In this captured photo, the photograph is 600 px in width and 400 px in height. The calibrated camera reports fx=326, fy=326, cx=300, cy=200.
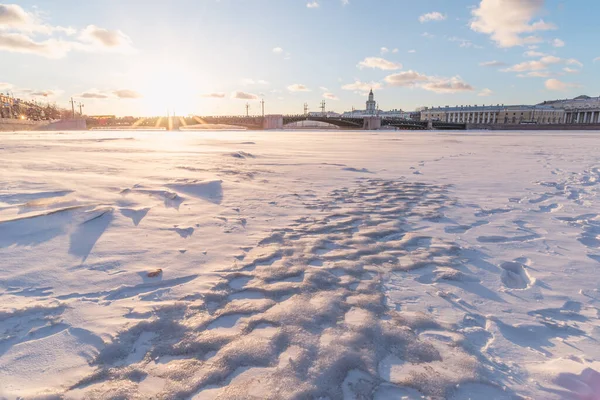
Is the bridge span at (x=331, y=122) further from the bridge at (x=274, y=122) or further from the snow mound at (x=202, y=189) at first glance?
the snow mound at (x=202, y=189)

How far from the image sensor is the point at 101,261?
8.82ft

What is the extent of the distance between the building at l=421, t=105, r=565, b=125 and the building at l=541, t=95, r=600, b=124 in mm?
2607

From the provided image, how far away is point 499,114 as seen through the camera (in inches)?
4759

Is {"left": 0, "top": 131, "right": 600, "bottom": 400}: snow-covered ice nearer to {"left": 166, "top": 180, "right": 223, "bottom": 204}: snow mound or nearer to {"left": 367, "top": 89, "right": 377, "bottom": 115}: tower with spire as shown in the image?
{"left": 166, "top": 180, "right": 223, "bottom": 204}: snow mound

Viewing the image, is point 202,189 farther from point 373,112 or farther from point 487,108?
point 373,112

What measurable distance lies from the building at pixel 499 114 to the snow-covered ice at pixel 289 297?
122465 mm

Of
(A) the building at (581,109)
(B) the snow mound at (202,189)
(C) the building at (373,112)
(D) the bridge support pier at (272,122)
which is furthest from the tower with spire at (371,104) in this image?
(B) the snow mound at (202,189)

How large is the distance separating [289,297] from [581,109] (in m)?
148

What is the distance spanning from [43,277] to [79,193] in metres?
2.26

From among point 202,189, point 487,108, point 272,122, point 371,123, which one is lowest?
point 202,189

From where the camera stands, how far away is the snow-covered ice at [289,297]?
1.57 metres

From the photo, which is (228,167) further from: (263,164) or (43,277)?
(43,277)

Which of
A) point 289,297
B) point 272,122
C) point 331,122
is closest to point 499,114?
point 331,122

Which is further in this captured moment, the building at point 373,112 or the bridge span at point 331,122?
the building at point 373,112
